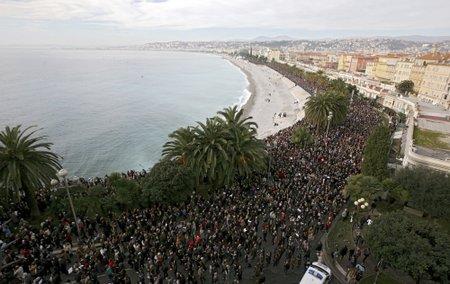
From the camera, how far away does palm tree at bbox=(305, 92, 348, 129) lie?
132ft

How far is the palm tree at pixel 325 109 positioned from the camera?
132 feet

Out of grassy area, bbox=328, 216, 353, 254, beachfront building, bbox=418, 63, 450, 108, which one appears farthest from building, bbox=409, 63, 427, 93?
grassy area, bbox=328, 216, 353, 254

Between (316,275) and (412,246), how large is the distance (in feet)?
14.2

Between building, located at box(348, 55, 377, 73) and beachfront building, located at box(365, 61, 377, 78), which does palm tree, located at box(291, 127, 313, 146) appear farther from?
building, located at box(348, 55, 377, 73)

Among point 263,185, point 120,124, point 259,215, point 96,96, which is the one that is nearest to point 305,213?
point 259,215

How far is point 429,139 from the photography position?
2981cm

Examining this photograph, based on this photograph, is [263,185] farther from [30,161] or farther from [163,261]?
[30,161]

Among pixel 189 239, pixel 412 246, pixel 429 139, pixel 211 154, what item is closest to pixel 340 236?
pixel 412 246

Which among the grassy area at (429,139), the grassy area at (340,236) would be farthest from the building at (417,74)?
the grassy area at (340,236)

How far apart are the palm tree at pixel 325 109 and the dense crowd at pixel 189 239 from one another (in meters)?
18.0

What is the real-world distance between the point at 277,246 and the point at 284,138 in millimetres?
21855

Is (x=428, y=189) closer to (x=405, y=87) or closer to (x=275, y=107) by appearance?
(x=275, y=107)

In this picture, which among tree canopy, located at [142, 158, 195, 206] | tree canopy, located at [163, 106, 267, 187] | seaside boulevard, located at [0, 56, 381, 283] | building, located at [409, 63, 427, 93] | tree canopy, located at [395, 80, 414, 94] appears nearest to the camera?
seaside boulevard, located at [0, 56, 381, 283]

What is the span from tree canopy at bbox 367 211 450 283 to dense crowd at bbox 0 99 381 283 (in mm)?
3776
